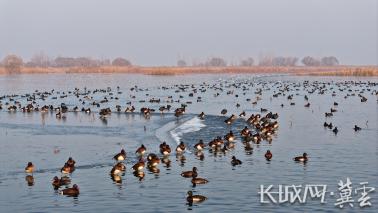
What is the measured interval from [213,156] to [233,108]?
99.2ft

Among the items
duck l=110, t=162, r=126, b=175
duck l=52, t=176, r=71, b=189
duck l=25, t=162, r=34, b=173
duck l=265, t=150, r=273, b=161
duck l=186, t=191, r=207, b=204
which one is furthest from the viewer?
duck l=265, t=150, r=273, b=161

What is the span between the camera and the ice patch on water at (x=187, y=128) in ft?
131

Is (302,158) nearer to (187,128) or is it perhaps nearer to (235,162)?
(235,162)

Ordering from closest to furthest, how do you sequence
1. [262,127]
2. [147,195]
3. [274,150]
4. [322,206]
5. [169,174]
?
[322,206]
[147,195]
[169,174]
[274,150]
[262,127]

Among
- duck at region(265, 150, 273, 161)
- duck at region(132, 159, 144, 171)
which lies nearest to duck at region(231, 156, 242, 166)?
duck at region(265, 150, 273, 161)

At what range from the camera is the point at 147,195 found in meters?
22.5

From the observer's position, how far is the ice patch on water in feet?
131

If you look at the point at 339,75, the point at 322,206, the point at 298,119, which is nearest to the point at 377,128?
the point at 298,119

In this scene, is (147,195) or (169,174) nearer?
(147,195)

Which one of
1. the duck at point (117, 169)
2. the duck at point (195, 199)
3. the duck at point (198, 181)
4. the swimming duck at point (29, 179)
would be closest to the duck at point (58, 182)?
the swimming duck at point (29, 179)

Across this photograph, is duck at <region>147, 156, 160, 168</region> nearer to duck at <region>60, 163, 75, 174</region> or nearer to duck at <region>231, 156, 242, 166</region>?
duck at <region>231, 156, 242, 166</region>

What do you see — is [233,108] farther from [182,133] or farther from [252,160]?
[252,160]

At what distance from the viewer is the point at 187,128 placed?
144ft

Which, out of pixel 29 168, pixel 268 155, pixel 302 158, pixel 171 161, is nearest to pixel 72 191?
pixel 29 168
